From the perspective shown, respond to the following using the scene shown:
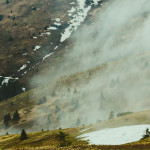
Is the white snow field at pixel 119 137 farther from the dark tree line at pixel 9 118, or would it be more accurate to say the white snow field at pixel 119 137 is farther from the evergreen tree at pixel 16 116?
the evergreen tree at pixel 16 116

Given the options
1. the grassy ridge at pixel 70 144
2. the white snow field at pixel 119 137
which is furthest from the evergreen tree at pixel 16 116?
the white snow field at pixel 119 137

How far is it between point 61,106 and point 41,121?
24429mm

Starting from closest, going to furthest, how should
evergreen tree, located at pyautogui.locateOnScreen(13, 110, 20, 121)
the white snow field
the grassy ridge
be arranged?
the grassy ridge < the white snow field < evergreen tree, located at pyautogui.locateOnScreen(13, 110, 20, 121)

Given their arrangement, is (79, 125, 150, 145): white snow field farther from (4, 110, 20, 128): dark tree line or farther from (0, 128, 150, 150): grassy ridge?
(4, 110, 20, 128): dark tree line

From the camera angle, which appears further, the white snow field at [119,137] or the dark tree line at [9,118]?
the dark tree line at [9,118]

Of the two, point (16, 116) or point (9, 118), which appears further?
point (9, 118)

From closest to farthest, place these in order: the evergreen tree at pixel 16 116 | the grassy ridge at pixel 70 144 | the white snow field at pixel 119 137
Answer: the grassy ridge at pixel 70 144 < the white snow field at pixel 119 137 < the evergreen tree at pixel 16 116

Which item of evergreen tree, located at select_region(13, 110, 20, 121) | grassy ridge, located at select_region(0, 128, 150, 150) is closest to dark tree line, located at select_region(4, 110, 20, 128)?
evergreen tree, located at select_region(13, 110, 20, 121)

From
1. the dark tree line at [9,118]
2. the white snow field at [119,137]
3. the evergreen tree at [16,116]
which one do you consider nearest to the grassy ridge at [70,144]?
the white snow field at [119,137]

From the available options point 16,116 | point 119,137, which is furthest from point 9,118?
point 119,137

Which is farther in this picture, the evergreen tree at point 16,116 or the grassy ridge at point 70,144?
the evergreen tree at point 16,116

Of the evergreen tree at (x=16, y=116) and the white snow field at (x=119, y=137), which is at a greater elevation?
the evergreen tree at (x=16, y=116)

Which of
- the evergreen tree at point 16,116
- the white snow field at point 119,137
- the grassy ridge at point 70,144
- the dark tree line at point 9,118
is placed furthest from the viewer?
the evergreen tree at point 16,116

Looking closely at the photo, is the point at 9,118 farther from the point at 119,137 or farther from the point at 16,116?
the point at 119,137
